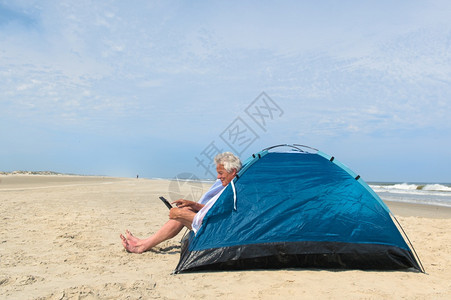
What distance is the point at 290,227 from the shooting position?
437 cm

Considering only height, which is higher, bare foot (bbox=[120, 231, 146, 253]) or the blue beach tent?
the blue beach tent

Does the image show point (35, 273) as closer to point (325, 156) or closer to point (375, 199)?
point (325, 156)

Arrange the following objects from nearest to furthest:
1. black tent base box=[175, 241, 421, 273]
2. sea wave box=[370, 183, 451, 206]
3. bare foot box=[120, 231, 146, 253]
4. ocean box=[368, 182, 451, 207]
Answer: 1. black tent base box=[175, 241, 421, 273]
2. bare foot box=[120, 231, 146, 253]
3. ocean box=[368, 182, 451, 207]
4. sea wave box=[370, 183, 451, 206]

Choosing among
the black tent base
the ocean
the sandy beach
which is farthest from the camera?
the ocean

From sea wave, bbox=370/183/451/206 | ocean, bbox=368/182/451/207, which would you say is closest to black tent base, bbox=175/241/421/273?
ocean, bbox=368/182/451/207

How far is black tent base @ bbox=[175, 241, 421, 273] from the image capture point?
4.22 meters

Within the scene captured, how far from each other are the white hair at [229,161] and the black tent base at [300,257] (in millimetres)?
967

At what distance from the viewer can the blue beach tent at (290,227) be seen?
14.0 ft

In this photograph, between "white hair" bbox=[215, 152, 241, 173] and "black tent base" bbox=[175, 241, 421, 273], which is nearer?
"black tent base" bbox=[175, 241, 421, 273]

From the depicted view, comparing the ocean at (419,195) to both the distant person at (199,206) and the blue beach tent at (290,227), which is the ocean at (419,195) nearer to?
the blue beach tent at (290,227)

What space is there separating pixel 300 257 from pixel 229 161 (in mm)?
1429

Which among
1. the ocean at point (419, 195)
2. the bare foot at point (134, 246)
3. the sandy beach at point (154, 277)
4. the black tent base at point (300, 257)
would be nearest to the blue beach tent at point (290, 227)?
the black tent base at point (300, 257)

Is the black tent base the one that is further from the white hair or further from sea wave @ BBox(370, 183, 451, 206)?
sea wave @ BBox(370, 183, 451, 206)

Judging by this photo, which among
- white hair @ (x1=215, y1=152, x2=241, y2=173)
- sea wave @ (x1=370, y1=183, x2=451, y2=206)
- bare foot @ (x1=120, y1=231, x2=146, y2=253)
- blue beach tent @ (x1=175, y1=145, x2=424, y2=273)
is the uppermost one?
white hair @ (x1=215, y1=152, x2=241, y2=173)
